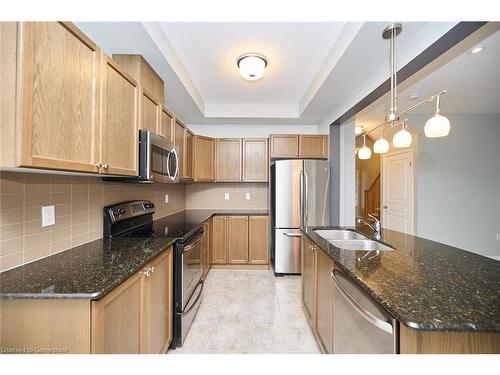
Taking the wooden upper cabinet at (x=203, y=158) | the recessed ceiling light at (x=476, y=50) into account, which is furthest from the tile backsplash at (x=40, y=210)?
the recessed ceiling light at (x=476, y=50)

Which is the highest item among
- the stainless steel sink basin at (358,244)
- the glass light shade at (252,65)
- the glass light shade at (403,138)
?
the glass light shade at (252,65)

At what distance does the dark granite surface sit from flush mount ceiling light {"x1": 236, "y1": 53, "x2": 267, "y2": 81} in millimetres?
1832

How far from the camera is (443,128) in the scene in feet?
4.82

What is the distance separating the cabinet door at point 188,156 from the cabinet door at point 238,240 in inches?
38.2

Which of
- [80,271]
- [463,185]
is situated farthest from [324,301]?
[463,185]

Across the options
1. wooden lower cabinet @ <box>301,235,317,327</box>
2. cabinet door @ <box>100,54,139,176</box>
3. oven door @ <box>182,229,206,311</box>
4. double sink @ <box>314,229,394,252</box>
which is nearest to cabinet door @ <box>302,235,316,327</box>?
wooden lower cabinet @ <box>301,235,317,327</box>

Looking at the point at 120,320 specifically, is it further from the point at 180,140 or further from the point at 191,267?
the point at 180,140

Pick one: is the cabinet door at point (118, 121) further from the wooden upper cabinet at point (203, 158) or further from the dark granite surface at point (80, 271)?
the wooden upper cabinet at point (203, 158)

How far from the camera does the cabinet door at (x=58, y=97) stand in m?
0.87

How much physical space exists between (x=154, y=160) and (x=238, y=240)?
2.11m

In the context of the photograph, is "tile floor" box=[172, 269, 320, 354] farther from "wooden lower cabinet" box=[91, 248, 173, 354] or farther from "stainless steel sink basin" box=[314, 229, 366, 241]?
"stainless steel sink basin" box=[314, 229, 366, 241]

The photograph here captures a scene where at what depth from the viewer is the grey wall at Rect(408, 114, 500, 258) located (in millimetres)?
3951
